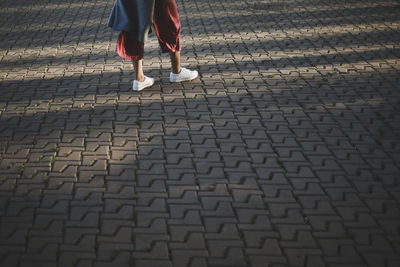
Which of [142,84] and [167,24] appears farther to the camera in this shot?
[142,84]

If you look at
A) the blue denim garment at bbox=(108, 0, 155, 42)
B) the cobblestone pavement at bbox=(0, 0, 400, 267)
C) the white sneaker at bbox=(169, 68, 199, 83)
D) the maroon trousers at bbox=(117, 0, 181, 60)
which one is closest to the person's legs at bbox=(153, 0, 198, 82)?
the maroon trousers at bbox=(117, 0, 181, 60)

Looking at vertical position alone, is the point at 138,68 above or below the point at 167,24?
below

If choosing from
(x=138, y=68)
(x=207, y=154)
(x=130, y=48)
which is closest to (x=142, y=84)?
(x=138, y=68)

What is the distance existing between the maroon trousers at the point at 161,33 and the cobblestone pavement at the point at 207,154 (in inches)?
25.2

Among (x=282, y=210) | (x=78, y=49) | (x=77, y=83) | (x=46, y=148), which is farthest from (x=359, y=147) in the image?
(x=78, y=49)

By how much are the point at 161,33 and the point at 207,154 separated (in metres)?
2.11

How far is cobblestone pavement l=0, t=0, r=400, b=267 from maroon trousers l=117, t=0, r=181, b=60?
64 centimetres

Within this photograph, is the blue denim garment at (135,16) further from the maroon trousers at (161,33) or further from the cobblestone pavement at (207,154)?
the cobblestone pavement at (207,154)

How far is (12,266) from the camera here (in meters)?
3.14

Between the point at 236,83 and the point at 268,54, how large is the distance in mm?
1472

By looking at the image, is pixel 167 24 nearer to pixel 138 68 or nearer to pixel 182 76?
pixel 138 68

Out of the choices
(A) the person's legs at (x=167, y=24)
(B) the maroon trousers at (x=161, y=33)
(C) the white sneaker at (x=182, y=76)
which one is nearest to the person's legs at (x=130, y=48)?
(B) the maroon trousers at (x=161, y=33)

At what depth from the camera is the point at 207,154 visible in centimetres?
463

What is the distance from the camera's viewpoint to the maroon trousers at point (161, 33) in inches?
223
